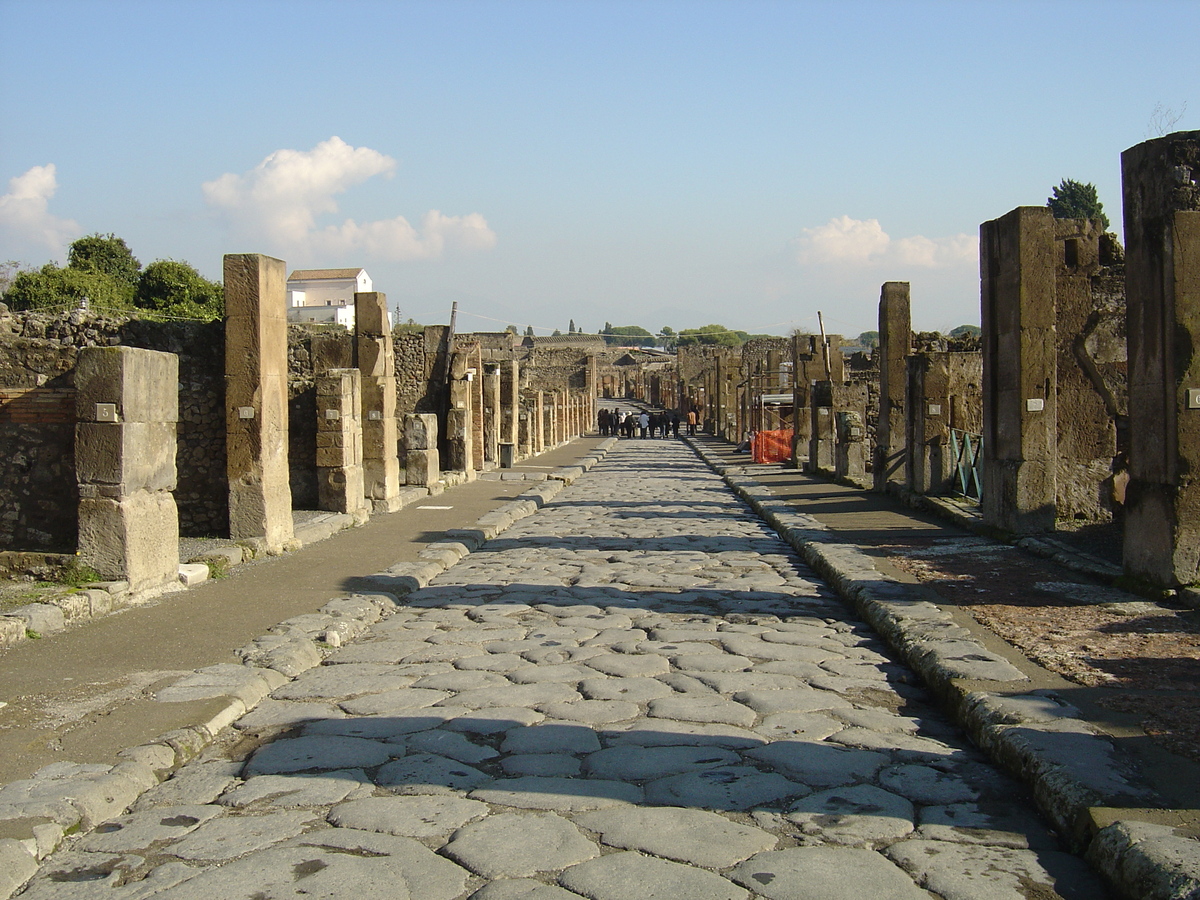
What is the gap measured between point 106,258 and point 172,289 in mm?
5160

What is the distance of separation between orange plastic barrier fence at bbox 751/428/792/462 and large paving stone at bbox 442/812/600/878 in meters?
25.3

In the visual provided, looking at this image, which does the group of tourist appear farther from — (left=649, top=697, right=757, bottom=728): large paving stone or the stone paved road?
(left=649, top=697, right=757, bottom=728): large paving stone


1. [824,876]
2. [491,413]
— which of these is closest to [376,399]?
[491,413]

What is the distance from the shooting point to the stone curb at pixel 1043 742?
3.14 meters

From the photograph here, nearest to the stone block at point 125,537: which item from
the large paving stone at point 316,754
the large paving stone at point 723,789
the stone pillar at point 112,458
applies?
the stone pillar at point 112,458

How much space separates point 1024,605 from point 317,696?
475 cm

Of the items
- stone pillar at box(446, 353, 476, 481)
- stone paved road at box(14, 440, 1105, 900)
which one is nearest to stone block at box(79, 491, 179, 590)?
stone paved road at box(14, 440, 1105, 900)

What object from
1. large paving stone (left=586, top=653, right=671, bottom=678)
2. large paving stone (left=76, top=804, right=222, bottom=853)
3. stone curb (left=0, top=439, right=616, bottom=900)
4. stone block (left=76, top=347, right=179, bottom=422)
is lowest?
large paving stone (left=586, top=653, right=671, bottom=678)

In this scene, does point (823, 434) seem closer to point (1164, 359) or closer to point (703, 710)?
point (1164, 359)

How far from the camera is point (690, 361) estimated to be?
246ft

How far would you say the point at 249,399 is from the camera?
10578 millimetres

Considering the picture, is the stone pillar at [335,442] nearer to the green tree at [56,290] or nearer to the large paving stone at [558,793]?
the large paving stone at [558,793]

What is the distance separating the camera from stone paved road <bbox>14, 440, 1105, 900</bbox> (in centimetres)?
334

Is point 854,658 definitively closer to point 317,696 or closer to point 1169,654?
point 1169,654
